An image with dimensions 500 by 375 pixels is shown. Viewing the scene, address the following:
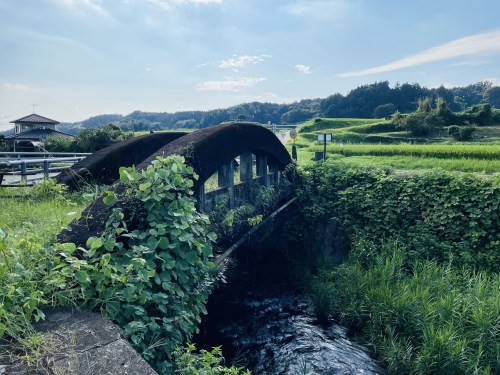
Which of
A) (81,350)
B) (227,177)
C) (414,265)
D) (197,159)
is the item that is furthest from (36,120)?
(81,350)

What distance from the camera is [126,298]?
2359mm

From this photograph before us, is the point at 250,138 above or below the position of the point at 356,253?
above

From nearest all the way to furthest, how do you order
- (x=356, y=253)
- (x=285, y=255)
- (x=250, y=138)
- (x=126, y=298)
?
(x=126, y=298) → (x=250, y=138) → (x=356, y=253) → (x=285, y=255)

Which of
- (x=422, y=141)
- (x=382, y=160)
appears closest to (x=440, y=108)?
(x=422, y=141)

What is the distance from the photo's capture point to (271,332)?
21.4ft

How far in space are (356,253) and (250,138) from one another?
4358 mm

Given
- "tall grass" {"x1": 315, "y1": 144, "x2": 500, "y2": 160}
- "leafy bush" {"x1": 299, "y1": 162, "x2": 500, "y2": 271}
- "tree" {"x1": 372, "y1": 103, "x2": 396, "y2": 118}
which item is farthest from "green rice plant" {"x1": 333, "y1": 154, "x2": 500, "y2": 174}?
"tree" {"x1": 372, "y1": 103, "x2": 396, "y2": 118}

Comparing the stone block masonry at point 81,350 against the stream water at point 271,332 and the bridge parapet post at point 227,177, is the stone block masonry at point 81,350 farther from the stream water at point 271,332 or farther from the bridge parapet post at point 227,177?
the bridge parapet post at point 227,177

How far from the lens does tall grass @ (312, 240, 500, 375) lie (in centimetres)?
539

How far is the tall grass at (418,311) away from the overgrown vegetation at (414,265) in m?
0.02

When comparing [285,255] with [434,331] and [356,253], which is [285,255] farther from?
[434,331]

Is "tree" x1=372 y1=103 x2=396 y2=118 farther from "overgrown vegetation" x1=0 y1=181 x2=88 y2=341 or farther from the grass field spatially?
"overgrown vegetation" x1=0 y1=181 x2=88 y2=341

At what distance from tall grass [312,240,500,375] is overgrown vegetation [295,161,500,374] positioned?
18mm

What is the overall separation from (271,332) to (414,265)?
12.8 ft
